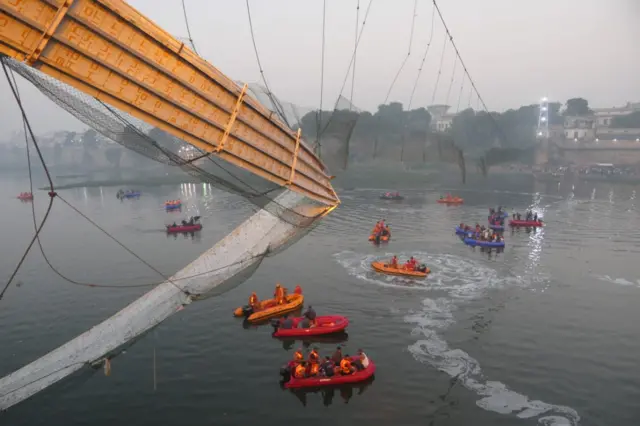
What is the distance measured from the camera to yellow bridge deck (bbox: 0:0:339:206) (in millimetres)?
9156

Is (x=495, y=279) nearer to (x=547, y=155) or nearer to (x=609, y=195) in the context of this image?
(x=609, y=195)

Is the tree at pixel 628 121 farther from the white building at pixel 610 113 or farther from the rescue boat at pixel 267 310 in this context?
the rescue boat at pixel 267 310

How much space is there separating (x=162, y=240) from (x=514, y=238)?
147 ft

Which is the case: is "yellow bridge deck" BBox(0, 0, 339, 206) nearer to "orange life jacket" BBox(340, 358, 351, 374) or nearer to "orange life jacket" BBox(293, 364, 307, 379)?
"orange life jacket" BBox(293, 364, 307, 379)

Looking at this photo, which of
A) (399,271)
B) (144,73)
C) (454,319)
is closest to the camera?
(144,73)

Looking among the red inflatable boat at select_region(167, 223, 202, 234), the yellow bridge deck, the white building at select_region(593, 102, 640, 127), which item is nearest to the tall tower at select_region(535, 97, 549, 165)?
the white building at select_region(593, 102, 640, 127)

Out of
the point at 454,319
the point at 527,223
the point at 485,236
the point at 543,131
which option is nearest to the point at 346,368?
the point at 454,319

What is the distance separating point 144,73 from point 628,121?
191 meters

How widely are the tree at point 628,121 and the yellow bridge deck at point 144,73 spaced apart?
7253 inches

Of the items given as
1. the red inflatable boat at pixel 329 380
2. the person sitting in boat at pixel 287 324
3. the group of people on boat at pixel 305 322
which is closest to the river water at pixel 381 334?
the red inflatable boat at pixel 329 380

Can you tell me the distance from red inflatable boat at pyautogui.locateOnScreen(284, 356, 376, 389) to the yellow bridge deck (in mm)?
11756

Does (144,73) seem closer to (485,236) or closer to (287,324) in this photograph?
(287,324)

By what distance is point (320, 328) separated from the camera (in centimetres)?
2734

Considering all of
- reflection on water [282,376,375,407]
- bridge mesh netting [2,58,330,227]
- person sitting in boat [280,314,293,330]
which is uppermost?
bridge mesh netting [2,58,330,227]
